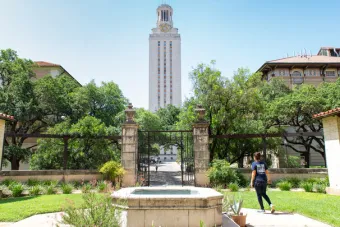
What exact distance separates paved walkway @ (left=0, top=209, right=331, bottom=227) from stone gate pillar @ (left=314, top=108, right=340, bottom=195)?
491 cm

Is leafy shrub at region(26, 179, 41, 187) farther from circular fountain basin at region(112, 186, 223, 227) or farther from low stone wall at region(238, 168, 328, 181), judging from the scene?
low stone wall at region(238, 168, 328, 181)

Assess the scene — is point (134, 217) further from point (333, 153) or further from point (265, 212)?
point (333, 153)

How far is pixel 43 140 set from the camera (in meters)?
17.1

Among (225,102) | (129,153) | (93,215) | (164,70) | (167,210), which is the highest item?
(164,70)

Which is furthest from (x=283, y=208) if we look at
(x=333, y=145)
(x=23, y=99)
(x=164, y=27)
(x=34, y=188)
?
(x=164, y=27)

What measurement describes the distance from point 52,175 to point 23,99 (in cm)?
1144

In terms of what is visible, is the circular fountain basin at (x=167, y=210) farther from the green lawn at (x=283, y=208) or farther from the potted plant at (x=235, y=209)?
the green lawn at (x=283, y=208)

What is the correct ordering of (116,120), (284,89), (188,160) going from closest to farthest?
(188,160)
(116,120)
(284,89)

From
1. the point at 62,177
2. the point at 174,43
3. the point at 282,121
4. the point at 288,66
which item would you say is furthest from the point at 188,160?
the point at 174,43

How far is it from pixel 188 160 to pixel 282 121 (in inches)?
577

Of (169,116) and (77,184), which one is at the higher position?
(169,116)

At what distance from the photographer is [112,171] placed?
41.6ft

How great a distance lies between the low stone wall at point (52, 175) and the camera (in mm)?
13031

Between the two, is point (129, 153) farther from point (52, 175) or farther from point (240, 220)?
point (240, 220)
